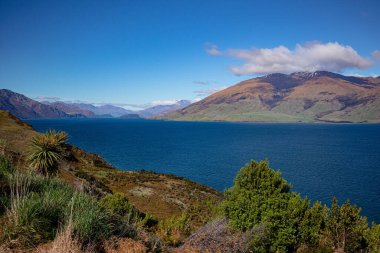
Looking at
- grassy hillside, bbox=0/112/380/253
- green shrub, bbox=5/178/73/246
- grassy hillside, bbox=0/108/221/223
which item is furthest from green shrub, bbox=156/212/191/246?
A: grassy hillside, bbox=0/108/221/223

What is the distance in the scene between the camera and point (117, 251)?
304 inches

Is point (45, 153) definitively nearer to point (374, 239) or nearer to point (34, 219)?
point (34, 219)

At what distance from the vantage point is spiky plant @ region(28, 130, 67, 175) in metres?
28.8

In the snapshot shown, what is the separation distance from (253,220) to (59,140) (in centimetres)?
2135

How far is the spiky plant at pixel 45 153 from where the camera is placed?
94.6 feet

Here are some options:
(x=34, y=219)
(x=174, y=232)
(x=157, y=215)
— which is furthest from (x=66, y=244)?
(x=157, y=215)

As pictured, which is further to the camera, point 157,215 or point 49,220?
point 157,215

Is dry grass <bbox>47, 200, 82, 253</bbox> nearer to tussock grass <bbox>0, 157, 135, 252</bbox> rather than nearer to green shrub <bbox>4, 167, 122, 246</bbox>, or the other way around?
tussock grass <bbox>0, 157, 135, 252</bbox>

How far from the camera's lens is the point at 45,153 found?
29.4 metres

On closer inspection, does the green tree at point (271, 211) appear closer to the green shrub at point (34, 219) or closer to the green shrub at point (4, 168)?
the green shrub at point (4, 168)

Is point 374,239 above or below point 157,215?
above

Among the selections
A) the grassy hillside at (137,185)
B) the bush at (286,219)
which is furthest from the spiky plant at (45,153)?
the bush at (286,219)

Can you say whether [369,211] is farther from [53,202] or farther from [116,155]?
[116,155]

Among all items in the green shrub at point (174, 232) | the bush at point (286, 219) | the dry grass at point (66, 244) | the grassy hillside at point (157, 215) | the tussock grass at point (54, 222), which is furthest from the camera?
the bush at point (286, 219)
